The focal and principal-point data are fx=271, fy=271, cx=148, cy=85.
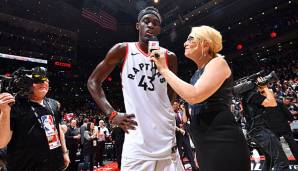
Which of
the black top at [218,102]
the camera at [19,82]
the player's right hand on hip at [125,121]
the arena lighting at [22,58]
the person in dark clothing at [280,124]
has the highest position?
the arena lighting at [22,58]

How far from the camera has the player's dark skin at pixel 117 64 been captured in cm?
191

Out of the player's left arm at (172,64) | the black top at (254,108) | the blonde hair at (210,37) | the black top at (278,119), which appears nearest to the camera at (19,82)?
the player's left arm at (172,64)

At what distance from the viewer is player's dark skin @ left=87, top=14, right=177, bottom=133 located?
6.28 feet

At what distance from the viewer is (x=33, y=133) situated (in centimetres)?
258

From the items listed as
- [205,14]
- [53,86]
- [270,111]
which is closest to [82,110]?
[53,86]

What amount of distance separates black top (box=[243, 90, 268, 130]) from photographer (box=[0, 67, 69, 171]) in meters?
3.15

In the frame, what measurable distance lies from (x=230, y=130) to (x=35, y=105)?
1924mm

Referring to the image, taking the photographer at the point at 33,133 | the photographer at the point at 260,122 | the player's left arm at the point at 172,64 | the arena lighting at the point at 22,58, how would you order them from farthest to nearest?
the arena lighting at the point at 22,58 < the photographer at the point at 260,122 < the photographer at the point at 33,133 < the player's left arm at the point at 172,64

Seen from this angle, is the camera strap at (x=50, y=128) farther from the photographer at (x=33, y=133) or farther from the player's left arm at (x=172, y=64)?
the player's left arm at (x=172, y=64)

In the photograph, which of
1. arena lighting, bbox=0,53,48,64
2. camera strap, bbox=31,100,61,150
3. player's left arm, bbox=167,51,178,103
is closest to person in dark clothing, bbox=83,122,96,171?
camera strap, bbox=31,100,61,150

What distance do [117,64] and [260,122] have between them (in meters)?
3.19

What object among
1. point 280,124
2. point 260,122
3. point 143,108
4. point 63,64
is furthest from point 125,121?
point 63,64

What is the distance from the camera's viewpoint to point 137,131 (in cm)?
198

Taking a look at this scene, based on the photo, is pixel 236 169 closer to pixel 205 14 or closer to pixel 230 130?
pixel 230 130
